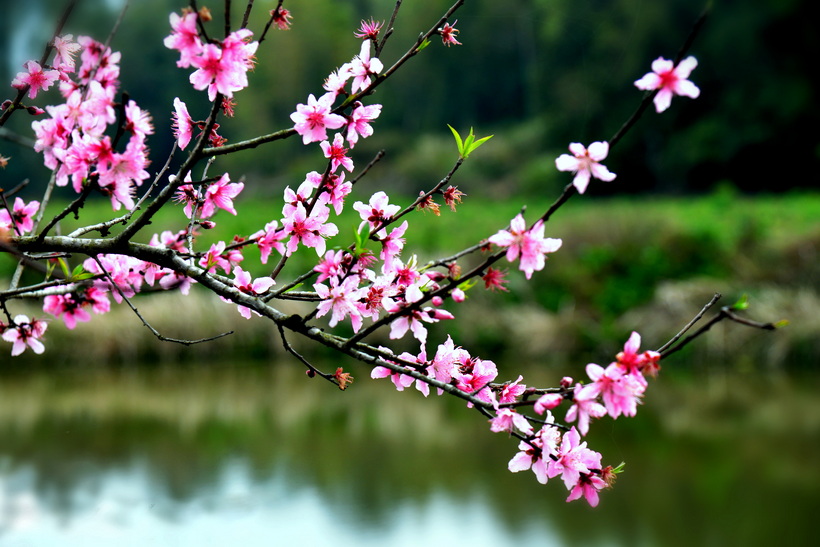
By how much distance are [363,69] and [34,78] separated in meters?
0.46

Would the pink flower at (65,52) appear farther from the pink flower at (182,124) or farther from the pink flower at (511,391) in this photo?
the pink flower at (511,391)

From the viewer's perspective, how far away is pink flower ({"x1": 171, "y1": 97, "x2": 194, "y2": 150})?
114 centimetres

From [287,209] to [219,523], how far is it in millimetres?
1918

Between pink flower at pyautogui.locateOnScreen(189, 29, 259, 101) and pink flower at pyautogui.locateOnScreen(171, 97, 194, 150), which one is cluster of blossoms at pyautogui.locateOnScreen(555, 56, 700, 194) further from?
pink flower at pyautogui.locateOnScreen(171, 97, 194, 150)

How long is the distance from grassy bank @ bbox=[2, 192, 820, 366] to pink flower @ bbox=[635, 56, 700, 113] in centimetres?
532

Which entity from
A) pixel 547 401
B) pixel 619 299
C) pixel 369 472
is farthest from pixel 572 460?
pixel 619 299

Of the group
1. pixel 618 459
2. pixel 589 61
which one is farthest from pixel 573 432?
pixel 589 61

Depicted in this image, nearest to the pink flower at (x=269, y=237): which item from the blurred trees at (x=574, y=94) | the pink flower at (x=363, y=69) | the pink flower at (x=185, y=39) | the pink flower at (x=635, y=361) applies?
the pink flower at (x=363, y=69)

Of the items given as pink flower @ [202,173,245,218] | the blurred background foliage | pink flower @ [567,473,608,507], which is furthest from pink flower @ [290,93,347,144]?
the blurred background foliage

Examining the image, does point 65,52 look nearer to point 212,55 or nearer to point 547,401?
point 212,55

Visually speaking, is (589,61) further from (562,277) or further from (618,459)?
(618,459)

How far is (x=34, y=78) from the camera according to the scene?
44.3 inches

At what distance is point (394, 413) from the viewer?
14.7 feet

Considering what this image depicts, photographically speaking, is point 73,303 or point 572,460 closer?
point 572,460
